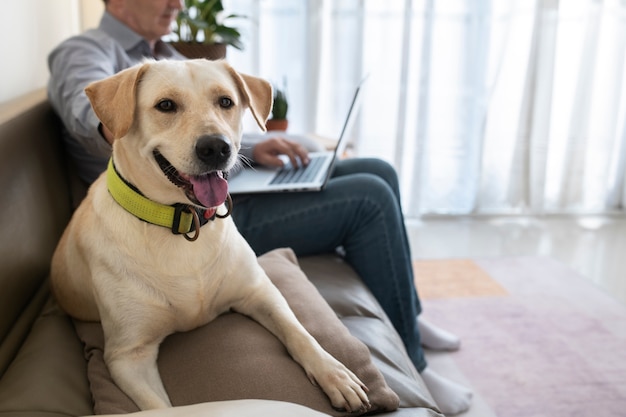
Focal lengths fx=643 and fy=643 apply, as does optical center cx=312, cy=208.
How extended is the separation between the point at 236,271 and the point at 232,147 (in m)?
0.28

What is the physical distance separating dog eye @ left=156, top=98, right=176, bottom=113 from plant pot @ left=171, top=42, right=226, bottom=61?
Answer: 154cm

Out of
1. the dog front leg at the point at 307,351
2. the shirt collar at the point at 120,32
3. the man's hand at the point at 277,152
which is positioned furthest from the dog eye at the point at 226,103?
the shirt collar at the point at 120,32

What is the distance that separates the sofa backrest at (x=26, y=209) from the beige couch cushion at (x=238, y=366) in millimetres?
133

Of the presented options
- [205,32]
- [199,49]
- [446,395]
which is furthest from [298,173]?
[205,32]

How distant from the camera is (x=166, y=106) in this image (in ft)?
3.73

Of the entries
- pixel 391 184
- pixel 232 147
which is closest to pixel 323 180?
pixel 391 184

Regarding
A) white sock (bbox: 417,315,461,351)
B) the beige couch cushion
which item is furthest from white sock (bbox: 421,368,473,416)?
the beige couch cushion

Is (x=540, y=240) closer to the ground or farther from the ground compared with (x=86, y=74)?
closer to the ground

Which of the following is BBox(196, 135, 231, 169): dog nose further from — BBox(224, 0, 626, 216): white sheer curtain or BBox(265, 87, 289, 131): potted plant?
BBox(224, 0, 626, 216): white sheer curtain

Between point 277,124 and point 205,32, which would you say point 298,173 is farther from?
point 205,32

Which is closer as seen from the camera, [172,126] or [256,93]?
[172,126]

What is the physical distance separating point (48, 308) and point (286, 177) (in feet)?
2.51

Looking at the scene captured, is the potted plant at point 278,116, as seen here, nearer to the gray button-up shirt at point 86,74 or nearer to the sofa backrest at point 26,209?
the gray button-up shirt at point 86,74

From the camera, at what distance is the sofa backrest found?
4.00ft
